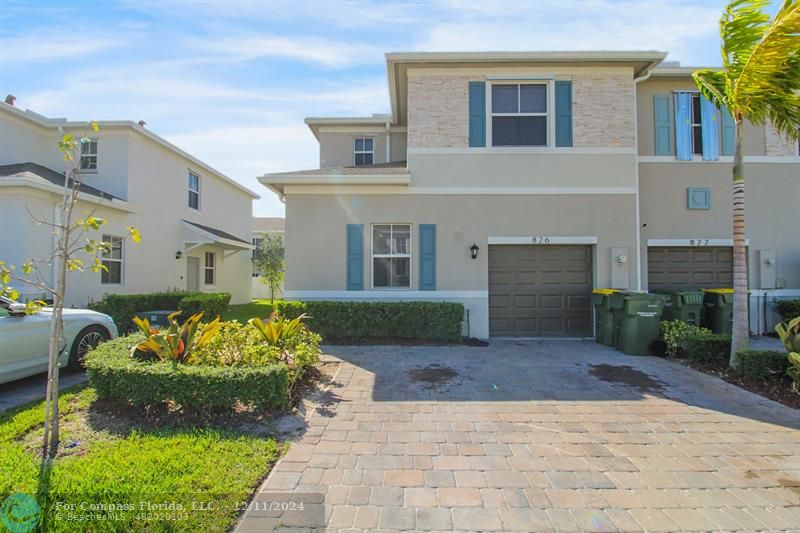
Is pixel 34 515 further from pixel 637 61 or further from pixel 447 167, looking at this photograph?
pixel 637 61

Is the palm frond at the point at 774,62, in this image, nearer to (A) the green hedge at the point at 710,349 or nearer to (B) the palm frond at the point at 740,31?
(B) the palm frond at the point at 740,31

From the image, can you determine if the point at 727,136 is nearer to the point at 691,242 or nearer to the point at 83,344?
the point at 691,242

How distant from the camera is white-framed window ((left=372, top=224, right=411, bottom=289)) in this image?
909 cm

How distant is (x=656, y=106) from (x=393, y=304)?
808 cm

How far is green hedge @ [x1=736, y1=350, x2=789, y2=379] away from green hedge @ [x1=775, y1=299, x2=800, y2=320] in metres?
4.98

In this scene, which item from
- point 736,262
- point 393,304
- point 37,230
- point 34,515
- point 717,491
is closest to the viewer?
point 34,515

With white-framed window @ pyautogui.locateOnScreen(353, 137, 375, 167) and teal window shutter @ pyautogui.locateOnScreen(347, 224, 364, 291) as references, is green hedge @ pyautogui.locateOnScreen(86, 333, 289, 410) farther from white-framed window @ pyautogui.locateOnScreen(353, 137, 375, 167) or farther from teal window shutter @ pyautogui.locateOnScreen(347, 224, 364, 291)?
white-framed window @ pyautogui.locateOnScreen(353, 137, 375, 167)

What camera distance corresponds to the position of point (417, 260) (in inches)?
353

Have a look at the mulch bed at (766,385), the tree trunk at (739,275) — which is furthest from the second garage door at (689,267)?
the mulch bed at (766,385)

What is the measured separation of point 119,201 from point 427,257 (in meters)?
9.61

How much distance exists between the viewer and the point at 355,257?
899 cm

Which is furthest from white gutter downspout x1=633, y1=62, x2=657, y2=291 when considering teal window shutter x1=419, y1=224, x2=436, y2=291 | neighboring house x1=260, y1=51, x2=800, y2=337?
teal window shutter x1=419, y1=224, x2=436, y2=291

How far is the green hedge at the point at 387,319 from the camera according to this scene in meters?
8.34

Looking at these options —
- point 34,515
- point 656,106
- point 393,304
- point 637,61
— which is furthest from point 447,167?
point 34,515
